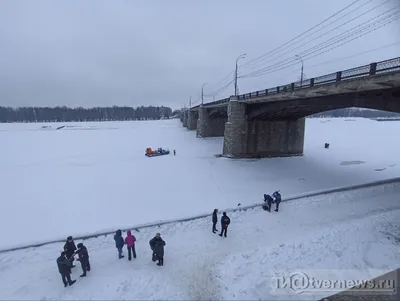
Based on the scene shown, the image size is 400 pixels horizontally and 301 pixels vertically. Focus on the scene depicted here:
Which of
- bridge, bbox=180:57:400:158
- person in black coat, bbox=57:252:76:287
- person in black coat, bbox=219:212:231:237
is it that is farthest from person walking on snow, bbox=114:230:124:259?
bridge, bbox=180:57:400:158

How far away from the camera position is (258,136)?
1128 inches

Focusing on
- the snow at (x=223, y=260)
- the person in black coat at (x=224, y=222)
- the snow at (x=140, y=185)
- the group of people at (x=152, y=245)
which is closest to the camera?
the snow at (x=223, y=260)

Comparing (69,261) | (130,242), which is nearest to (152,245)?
(130,242)

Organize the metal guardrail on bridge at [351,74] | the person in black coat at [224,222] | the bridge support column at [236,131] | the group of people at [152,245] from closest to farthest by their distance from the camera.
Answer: the group of people at [152,245] < the person in black coat at [224,222] < the metal guardrail on bridge at [351,74] < the bridge support column at [236,131]

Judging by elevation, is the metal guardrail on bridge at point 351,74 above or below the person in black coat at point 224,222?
above

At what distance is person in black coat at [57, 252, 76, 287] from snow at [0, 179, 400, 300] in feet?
0.69

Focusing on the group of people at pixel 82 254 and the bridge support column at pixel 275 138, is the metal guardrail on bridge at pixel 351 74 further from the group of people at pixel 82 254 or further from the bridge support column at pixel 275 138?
the group of people at pixel 82 254

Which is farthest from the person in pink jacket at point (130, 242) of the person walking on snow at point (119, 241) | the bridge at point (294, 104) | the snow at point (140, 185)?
the bridge at point (294, 104)

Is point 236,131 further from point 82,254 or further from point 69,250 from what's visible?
point 82,254

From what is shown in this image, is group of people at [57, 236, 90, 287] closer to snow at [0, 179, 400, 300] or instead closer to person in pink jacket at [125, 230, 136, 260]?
snow at [0, 179, 400, 300]

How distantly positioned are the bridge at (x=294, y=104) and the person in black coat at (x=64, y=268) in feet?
49.2

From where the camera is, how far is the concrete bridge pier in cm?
2772

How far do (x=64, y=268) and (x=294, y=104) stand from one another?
20.0 meters

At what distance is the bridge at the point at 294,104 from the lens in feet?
39.3
